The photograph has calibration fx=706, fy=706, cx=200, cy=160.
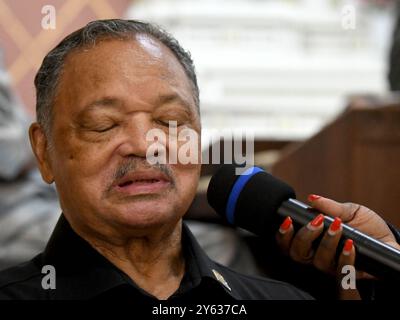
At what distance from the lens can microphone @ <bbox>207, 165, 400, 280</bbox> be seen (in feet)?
1.89

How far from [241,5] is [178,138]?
2.61 m

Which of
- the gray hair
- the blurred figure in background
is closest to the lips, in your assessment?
the gray hair

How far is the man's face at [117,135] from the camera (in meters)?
0.62

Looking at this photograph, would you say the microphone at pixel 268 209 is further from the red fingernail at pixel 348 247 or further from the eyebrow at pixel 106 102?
the eyebrow at pixel 106 102

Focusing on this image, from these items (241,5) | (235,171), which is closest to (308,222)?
(235,171)

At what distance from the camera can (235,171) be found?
643mm

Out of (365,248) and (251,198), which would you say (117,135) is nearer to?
(251,198)

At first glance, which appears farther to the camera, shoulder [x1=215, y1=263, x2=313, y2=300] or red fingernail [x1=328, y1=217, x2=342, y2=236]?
shoulder [x1=215, y1=263, x2=313, y2=300]

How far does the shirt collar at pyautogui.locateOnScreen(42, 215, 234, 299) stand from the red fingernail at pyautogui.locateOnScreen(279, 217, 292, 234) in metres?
0.11

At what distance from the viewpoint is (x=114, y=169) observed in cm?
61

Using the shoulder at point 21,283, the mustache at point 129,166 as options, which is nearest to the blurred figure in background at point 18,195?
the shoulder at point 21,283

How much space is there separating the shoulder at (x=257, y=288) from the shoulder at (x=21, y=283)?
197 mm

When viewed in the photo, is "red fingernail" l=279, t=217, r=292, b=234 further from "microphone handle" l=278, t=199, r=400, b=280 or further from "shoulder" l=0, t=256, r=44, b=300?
"shoulder" l=0, t=256, r=44, b=300

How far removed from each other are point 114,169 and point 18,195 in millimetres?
960
